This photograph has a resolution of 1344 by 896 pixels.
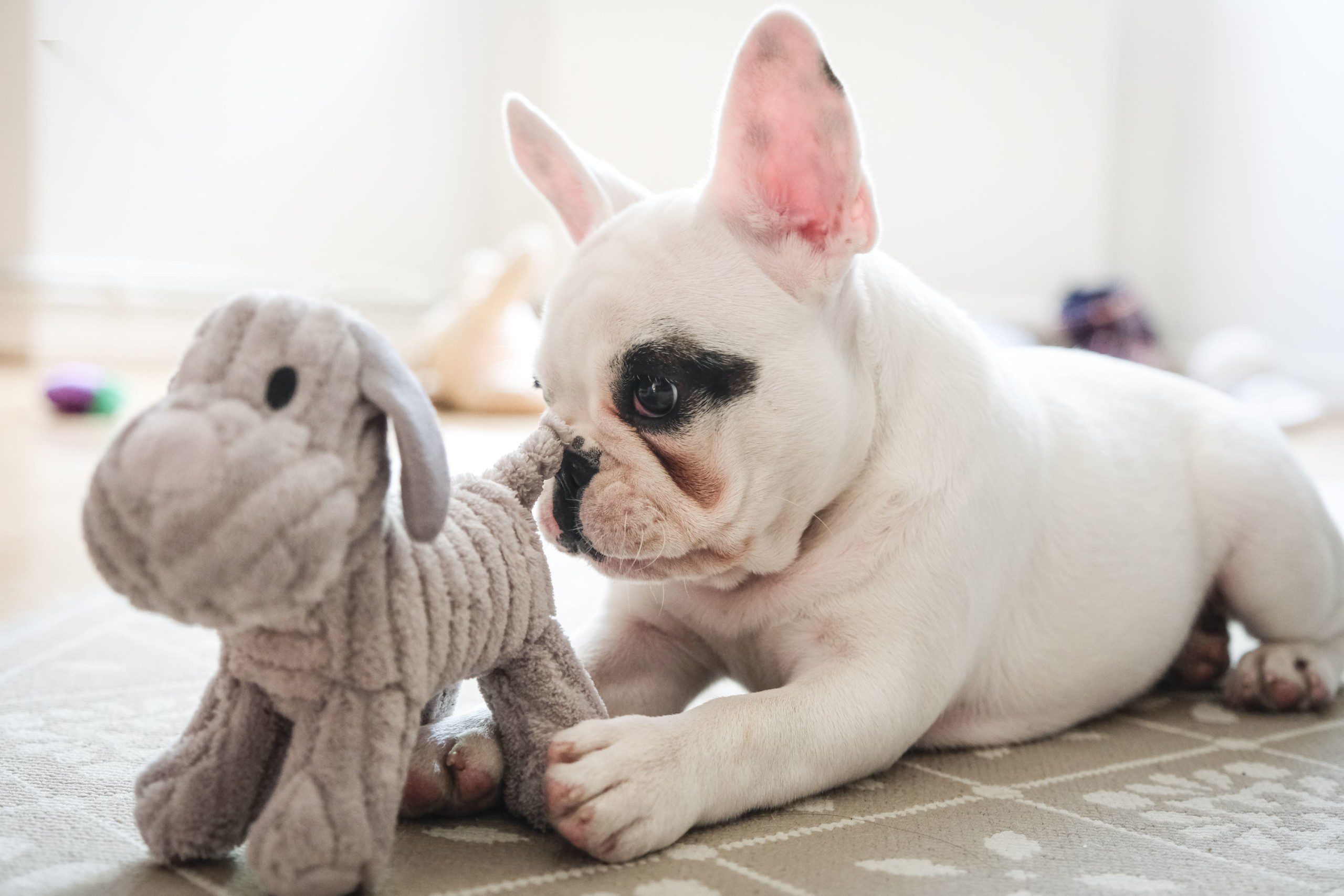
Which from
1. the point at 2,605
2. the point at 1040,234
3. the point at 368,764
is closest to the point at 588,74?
the point at 1040,234

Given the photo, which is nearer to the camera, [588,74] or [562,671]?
[562,671]

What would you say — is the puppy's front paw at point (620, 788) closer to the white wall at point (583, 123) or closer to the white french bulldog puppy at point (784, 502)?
the white french bulldog puppy at point (784, 502)

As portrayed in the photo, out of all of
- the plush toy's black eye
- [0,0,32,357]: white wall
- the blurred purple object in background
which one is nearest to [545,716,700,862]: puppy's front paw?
the plush toy's black eye

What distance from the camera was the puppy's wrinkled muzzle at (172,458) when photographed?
2.56 ft

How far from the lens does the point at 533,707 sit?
1104 millimetres

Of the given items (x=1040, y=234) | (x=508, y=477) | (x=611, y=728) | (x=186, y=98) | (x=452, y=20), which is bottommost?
(x=611, y=728)

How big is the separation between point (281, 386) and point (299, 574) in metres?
Result: 0.13

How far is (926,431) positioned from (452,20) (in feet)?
19.7

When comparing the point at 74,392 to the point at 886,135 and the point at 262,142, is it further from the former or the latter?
the point at 886,135

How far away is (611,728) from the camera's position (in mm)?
1062

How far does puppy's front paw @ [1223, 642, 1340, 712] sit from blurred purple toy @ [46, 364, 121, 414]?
406 centimetres

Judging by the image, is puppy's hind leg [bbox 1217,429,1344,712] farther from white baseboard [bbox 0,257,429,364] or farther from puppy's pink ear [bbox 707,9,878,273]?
white baseboard [bbox 0,257,429,364]

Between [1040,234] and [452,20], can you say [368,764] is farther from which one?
[452,20]

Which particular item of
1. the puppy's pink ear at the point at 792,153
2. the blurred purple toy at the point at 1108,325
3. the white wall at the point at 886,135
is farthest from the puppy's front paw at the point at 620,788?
the blurred purple toy at the point at 1108,325
